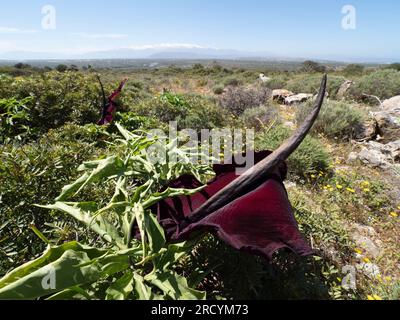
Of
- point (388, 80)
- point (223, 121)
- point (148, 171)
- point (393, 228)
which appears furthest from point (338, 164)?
point (388, 80)

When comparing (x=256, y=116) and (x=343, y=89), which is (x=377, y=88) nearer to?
(x=343, y=89)

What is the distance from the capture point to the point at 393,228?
2.46 m

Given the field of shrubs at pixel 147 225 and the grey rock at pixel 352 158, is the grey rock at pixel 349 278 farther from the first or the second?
the grey rock at pixel 352 158

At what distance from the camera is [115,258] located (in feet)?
3.66

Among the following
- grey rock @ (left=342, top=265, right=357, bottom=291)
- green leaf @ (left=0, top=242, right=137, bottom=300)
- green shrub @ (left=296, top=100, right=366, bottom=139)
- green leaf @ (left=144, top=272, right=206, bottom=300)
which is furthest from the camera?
green shrub @ (left=296, top=100, right=366, bottom=139)

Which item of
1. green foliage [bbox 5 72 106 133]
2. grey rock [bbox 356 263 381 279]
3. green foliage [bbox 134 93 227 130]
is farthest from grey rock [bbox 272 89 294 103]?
grey rock [bbox 356 263 381 279]

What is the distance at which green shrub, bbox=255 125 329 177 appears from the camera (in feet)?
10.2

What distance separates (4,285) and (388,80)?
1050 centimetres

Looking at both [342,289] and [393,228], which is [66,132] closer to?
[342,289]

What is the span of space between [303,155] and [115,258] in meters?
2.49

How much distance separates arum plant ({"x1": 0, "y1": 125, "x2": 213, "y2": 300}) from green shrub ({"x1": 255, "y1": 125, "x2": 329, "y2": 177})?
1873 millimetres

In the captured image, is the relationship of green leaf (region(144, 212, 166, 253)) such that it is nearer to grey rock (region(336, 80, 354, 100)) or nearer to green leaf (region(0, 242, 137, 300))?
green leaf (region(0, 242, 137, 300))

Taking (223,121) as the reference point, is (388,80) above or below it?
above

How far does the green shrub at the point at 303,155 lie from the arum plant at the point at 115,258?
1873 millimetres
